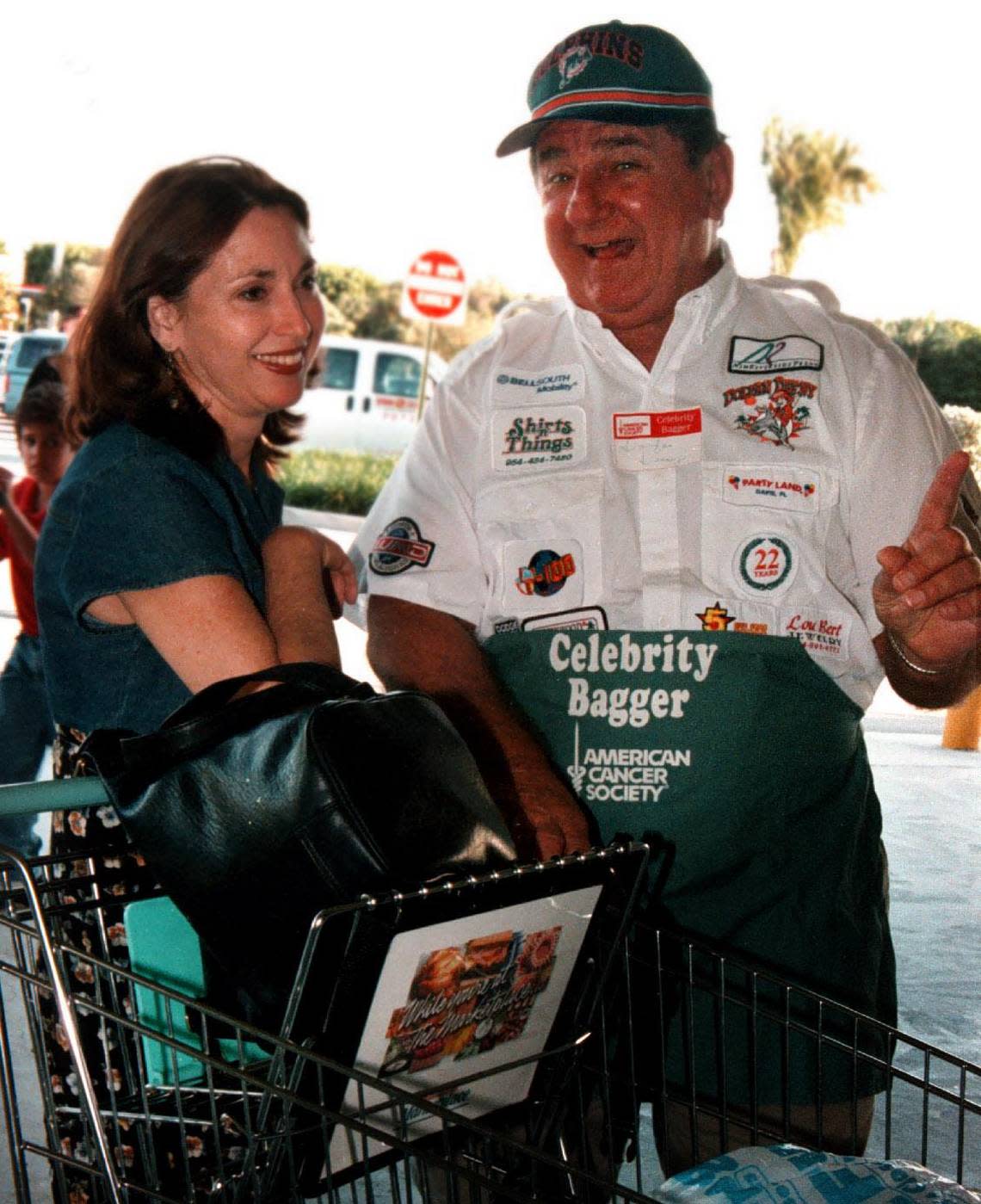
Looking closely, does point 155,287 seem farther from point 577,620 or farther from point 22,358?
point 22,358

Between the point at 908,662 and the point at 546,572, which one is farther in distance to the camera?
the point at 546,572

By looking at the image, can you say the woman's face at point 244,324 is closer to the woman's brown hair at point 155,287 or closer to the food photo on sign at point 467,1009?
the woman's brown hair at point 155,287

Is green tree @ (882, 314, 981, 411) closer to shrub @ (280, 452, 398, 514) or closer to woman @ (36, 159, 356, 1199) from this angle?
shrub @ (280, 452, 398, 514)

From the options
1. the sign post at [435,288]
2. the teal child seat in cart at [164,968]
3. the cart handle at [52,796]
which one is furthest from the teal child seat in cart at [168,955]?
the sign post at [435,288]

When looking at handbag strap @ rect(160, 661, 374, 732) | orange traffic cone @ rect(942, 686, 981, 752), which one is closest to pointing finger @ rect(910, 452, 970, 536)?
handbag strap @ rect(160, 661, 374, 732)

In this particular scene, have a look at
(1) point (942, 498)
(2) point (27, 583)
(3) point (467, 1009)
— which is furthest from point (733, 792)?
(2) point (27, 583)

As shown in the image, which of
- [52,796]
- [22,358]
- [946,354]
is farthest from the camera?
[22,358]

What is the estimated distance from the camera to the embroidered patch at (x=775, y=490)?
2148 millimetres

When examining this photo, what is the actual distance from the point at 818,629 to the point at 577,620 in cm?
34

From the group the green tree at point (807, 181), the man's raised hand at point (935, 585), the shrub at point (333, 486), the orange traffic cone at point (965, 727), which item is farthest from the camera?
the green tree at point (807, 181)

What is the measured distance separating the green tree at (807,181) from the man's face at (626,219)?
1844 cm

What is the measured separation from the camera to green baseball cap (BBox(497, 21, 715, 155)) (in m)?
2.16

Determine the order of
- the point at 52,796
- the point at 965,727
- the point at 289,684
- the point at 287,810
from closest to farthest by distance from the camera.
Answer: the point at 287,810 < the point at 289,684 < the point at 52,796 < the point at 965,727

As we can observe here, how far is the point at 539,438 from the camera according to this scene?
7.44 ft
